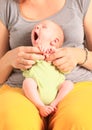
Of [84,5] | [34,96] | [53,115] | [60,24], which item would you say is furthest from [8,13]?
[53,115]

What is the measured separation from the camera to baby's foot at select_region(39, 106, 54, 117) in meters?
1.30

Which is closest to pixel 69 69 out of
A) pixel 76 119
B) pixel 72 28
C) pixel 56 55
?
pixel 56 55

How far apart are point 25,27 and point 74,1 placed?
0.25m

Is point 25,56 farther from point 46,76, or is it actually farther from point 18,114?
point 18,114

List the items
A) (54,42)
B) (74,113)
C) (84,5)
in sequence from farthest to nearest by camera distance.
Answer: (84,5) < (54,42) < (74,113)


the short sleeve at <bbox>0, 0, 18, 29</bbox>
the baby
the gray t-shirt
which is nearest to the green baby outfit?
the baby

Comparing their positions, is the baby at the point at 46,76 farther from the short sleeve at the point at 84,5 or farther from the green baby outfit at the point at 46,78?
the short sleeve at the point at 84,5

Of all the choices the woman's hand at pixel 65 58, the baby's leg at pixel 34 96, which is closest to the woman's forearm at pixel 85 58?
the woman's hand at pixel 65 58

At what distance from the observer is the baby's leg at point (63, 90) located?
1369 mm

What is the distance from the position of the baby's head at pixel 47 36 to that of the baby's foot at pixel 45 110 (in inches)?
9.7

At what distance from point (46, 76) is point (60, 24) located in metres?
0.28

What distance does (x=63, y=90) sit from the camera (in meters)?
1.40

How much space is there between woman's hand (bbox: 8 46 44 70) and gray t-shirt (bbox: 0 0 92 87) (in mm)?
89

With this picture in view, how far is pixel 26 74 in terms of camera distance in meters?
1.44
